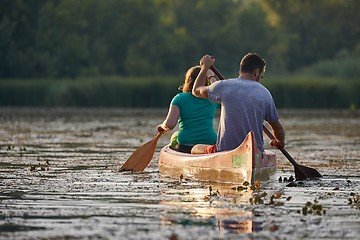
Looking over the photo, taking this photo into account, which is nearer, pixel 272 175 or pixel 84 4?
pixel 272 175

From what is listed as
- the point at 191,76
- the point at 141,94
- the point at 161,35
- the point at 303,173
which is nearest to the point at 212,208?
the point at 303,173

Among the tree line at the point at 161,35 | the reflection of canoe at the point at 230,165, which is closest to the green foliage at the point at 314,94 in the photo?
the tree line at the point at 161,35

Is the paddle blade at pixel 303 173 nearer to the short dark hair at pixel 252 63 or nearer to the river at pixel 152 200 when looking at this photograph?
the river at pixel 152 200

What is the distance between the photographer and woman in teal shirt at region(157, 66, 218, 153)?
1442cm

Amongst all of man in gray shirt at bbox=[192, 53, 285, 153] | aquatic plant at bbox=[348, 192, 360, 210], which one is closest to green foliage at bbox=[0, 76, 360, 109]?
man in gray shirt at bbox=[192, 53, 285, 153]

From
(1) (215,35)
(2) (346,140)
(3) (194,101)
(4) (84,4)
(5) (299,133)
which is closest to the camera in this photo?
(3) (194,101)

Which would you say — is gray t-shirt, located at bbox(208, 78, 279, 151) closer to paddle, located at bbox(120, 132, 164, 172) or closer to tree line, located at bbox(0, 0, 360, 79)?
paddle, located at bbox(120, 132, 164, 172)

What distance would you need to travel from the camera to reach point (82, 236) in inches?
334

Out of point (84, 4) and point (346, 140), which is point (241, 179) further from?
point (84, 4)

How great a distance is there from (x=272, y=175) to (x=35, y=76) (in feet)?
149

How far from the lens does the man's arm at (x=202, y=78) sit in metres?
13.4

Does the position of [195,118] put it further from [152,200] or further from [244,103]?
[152,200]

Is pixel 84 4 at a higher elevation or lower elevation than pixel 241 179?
higher

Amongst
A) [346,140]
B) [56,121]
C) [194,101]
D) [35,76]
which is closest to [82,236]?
[194,101]
